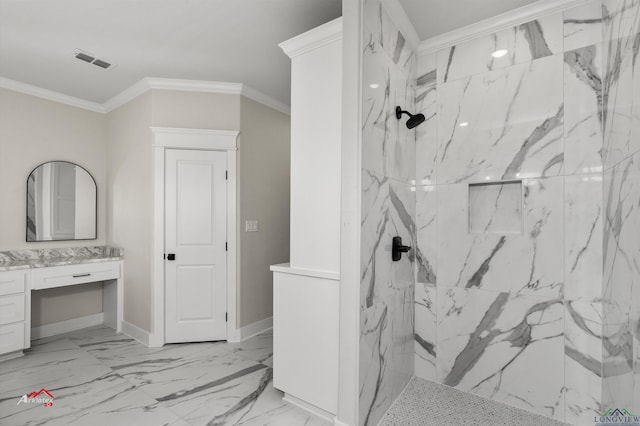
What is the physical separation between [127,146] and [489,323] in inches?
153

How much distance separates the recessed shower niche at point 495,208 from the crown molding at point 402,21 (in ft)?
3.78

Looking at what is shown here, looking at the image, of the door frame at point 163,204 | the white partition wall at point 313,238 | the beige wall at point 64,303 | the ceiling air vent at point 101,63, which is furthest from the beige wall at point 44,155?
the white partition wall at point 313,238

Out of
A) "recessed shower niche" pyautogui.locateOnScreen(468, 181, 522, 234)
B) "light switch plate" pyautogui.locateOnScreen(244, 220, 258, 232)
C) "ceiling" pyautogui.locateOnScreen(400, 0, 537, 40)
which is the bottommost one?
"light switch plate" pyautogui.locateOnScreen(244, 220, 258, 232)

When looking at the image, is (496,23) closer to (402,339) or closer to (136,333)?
(402,339)

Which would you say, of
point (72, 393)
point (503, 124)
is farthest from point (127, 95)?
point (503, 124)

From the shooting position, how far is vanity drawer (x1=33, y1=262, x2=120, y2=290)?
114 inches

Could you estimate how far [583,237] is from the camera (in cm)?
182

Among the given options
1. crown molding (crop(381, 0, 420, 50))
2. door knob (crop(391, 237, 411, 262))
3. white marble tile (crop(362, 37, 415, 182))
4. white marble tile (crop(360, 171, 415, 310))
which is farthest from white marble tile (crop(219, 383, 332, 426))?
crown molding (crop(381, 0, 420, 50))

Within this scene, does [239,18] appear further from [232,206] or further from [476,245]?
[476,245]

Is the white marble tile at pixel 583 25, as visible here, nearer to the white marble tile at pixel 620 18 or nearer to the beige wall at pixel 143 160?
the white marble tile at pixel 620 18

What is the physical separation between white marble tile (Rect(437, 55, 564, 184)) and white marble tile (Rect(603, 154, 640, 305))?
0.41 m

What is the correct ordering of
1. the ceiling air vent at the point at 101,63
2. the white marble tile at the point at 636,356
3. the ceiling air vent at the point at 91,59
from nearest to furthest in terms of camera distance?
the white marble tile at the point at 636,356 → the ceiling air vent at the point at 91,59 → the ceiling air vent at the point at 101,63

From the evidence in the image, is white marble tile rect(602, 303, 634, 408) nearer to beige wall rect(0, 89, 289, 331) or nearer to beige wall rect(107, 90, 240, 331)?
beige wall rect(0, 89, 289, 331)

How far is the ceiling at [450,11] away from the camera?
1936 mm
